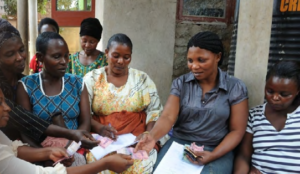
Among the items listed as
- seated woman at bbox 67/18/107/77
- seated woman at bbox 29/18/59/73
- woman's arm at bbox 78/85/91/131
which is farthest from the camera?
seated woman at bbox 29/18/59/73

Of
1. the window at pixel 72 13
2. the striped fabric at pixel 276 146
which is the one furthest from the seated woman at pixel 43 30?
the window at pixel 72 13

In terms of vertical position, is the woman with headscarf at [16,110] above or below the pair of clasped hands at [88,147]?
above

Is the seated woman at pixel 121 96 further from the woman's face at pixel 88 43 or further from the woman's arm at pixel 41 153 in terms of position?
the woman's face at pixel 88 43

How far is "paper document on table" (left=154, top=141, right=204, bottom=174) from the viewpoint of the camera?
2241mm

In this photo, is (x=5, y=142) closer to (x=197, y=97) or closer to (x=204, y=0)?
(x=197, y=97)

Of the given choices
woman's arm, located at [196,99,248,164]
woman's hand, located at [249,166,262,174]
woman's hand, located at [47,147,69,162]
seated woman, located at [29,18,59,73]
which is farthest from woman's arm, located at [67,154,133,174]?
seated woman, located at [29,18,59,73]

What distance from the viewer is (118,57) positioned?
2.80m

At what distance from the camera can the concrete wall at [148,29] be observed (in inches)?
154

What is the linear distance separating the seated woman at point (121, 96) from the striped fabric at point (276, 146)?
0.96 meters

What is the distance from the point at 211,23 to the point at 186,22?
Answer: 1.33ft

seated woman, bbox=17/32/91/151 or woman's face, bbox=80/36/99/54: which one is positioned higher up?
woman's face, bbox=80/36/99/54

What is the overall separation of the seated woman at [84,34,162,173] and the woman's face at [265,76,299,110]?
108cm

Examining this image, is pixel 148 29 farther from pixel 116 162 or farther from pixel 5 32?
pixel 116 162

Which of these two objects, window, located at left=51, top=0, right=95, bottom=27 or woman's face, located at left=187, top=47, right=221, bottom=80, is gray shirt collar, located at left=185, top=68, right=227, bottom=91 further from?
window, located at left=51, top=0, right=95, bottom=27
